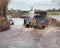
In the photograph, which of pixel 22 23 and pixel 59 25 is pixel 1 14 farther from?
pixel 59 25

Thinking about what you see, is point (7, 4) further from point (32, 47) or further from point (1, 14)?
point (32, 47)

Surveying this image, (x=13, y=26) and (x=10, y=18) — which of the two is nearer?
(x=10, y=18)

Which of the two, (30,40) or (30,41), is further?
(30,40)

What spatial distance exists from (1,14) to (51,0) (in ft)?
7.56

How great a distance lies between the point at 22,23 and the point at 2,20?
1419 mm

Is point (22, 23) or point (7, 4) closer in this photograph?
point (7, 4)

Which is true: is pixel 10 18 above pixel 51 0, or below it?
below

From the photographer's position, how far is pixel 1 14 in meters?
10.3

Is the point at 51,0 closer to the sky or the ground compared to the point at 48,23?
closer to the sky

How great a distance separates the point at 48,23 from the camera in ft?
34.5

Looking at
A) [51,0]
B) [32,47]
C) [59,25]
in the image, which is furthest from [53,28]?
[32,47]

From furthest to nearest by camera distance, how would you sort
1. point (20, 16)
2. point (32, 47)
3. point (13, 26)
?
1. point (13, 26)
2. point (20, 16)
3. point (32, 47)

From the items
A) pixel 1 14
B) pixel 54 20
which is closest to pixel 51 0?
pixel 54 20

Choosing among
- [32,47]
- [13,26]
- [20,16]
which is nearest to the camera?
[32,47]
